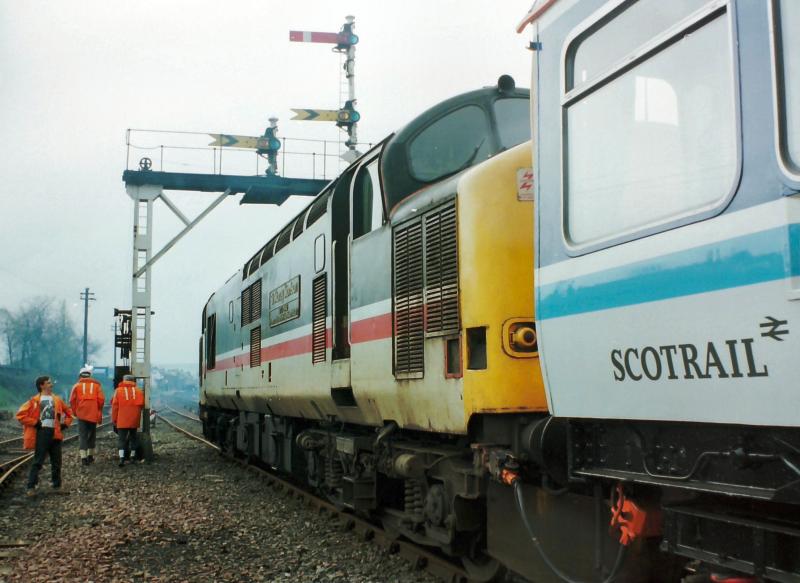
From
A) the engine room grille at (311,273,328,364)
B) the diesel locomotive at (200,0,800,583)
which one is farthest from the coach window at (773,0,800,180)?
the engine room grille at (311,273,328,364)

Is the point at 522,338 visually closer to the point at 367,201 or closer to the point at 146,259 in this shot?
the point at 367,201

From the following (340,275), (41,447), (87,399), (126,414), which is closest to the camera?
(340,275)

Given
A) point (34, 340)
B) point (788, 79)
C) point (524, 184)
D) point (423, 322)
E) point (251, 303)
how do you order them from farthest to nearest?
point (34, 340) < point (251, 303) < point (423, 322) < point (524, 184) < point (788, 79)

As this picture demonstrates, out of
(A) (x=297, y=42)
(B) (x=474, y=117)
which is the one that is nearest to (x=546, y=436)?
(B) (x=474, y=117)

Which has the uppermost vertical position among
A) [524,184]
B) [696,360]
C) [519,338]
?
[524,184]

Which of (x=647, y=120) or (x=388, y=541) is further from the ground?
(x=647, y=120)

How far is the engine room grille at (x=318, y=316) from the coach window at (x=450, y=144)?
6.67 ft

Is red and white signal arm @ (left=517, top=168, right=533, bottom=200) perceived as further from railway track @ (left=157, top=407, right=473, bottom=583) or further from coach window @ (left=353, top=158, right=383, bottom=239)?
railway track @ (left=157, top=407, right=473, bottom=583)

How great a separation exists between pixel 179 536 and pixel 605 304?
616 centimetres

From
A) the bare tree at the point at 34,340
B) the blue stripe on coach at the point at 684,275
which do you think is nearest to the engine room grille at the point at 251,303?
the blue stripe on coach at the point at 684,275

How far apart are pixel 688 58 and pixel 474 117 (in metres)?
3.38

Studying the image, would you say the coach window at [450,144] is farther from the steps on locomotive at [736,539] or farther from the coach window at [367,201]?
the steps on locomotive at [736,539]

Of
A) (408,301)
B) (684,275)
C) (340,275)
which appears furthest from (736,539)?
(340,275)

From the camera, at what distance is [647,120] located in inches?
133
